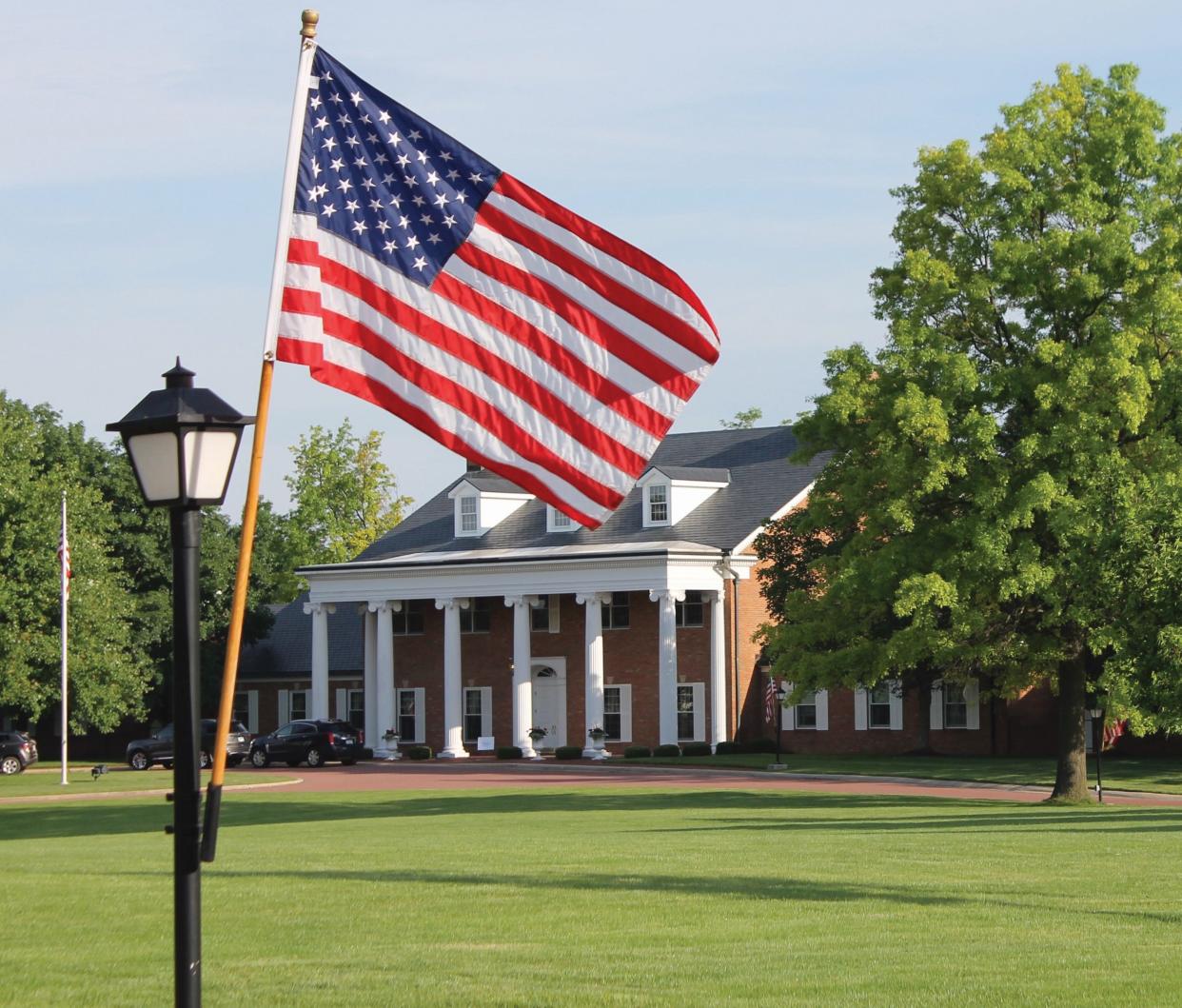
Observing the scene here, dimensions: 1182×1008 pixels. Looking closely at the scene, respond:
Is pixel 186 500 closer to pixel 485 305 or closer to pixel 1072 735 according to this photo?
pixel 485 305

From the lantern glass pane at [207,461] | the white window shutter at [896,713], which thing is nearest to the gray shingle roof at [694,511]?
the white window shutter at [896,713]

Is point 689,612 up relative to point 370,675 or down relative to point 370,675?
up

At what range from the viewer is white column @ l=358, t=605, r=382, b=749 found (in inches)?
2667

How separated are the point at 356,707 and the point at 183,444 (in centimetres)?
6519

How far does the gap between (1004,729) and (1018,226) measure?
82.0 ft

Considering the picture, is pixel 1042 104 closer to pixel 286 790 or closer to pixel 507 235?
pixel 286 790

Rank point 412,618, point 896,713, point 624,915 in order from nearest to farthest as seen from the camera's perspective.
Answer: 1. point 624,915
2. point 896,713
3. point 412,618

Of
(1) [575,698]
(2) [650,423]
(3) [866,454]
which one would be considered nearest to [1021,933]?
(2) [650,423]

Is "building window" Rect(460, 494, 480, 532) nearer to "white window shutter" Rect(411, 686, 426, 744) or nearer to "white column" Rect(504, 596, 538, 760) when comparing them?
"white column" Rect(504, 596, 538, 760)

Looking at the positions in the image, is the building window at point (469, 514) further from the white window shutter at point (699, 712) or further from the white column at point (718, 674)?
the white window shutter at point (699, 712)

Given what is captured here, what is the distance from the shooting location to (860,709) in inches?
2454

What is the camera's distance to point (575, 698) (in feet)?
216

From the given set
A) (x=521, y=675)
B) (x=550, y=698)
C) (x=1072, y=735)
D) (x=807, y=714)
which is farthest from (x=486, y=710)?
(x=1072, y=735)

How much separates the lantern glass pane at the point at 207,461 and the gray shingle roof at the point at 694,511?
53018 millimetres
